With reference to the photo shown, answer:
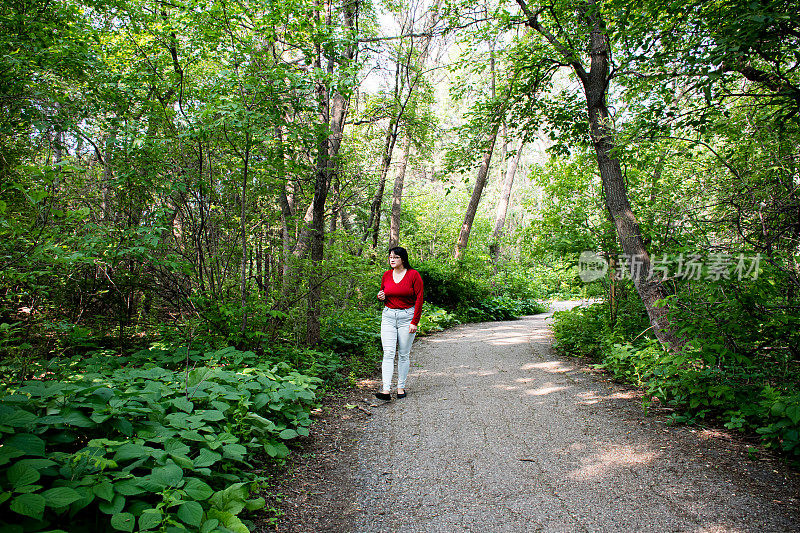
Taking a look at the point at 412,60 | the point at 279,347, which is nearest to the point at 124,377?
the point at 279,347

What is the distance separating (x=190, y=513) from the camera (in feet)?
6.97

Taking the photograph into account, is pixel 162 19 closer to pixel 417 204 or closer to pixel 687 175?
pixel 687 175

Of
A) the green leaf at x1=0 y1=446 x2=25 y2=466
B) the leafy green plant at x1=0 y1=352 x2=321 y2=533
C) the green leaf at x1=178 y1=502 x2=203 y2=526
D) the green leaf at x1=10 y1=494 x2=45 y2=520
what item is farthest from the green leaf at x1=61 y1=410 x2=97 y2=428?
the green leaf at x1=178 y1=502 x2=203 y2=526

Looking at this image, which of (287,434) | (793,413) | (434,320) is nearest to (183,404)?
(287,434)

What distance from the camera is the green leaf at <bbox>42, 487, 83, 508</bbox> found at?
5.91ft

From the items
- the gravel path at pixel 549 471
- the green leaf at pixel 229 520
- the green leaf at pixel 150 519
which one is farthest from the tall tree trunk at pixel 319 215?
the green leaf at pixel 150 519

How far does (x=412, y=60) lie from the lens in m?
10.8

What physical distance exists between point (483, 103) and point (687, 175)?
387cm

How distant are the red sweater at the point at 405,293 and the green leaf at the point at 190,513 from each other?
3467 millimetres

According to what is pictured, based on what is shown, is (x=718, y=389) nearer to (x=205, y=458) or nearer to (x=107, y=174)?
(x=205, y=458)

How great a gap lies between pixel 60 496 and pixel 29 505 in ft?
0.47

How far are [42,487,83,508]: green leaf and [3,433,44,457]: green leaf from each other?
268 millimetres

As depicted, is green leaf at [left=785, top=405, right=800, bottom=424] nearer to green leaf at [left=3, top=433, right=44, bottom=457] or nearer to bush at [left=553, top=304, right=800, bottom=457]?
bush at [left=553, top=304, right=800, bottom=457]

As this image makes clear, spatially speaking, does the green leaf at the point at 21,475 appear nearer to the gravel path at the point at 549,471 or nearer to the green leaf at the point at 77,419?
the green leaf at the point at 77,419
